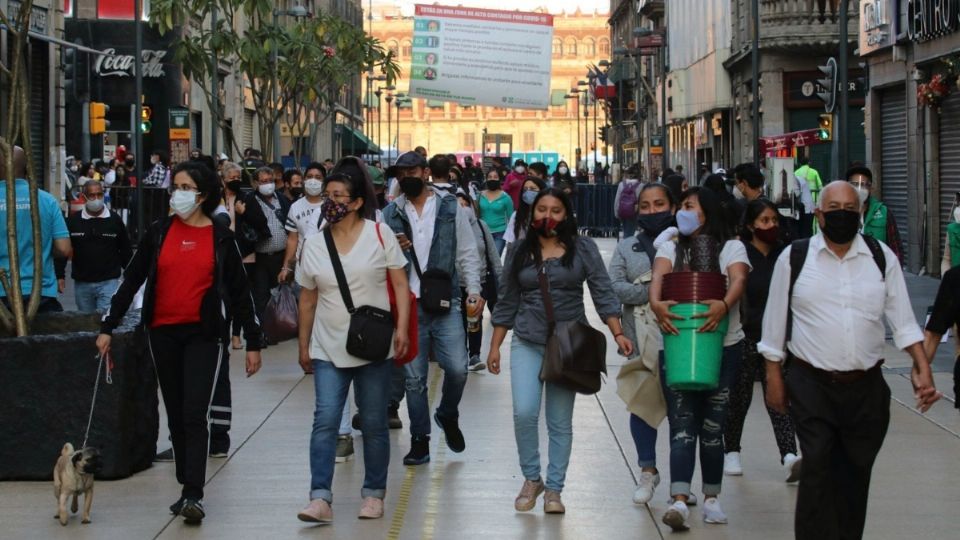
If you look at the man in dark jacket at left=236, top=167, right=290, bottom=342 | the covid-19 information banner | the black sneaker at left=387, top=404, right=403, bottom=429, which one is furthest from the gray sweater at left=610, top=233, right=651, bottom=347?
the covid-19 information banner

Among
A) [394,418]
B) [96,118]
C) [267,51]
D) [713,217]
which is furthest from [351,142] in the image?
[713,217]

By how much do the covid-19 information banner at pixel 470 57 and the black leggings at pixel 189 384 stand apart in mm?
27888

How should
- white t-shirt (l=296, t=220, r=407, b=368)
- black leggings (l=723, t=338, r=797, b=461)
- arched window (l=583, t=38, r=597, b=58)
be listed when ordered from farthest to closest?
1. arched window (l=583, t=38, r=597, b=58)
2. black leggings (l=723, t=338, r=797, b=461)
3. white t-shirt (l=296, t=220, r=407, b=368)

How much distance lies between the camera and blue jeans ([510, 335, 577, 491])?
8844 millimetres

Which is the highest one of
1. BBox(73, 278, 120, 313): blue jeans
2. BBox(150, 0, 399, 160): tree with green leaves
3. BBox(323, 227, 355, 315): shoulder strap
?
BBox(150, 0, 399, 160): tree with green leaves

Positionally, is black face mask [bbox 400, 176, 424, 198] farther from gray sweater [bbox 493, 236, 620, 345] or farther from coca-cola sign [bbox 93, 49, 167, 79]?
coca-cola sign [bbox 93, 49, 167, 79]

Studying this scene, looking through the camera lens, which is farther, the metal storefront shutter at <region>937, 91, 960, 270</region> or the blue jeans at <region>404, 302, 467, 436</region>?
the metal storefront shutter at <region>937, 91, 960, 270</region>

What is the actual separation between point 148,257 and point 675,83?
185 feet

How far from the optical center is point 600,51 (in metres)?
152

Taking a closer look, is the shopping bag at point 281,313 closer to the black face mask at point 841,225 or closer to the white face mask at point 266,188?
the white face mask at point 266,188

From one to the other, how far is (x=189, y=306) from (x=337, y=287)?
79 cm

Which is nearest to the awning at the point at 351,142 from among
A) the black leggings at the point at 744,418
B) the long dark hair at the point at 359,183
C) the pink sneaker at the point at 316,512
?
the black leggings at the point at 744,418

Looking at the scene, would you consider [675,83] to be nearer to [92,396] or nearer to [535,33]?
[535,33]

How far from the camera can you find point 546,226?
8875mm
